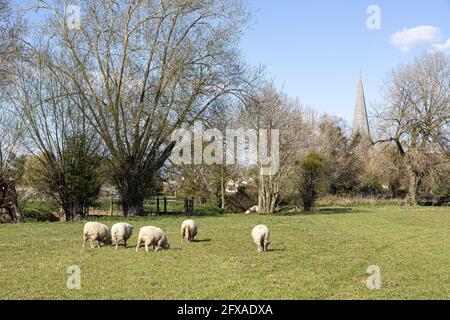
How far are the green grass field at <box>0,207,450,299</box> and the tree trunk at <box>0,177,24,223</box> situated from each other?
33.0ft

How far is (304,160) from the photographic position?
3694cm

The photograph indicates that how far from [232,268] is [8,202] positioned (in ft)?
64.2

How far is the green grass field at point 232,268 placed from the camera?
851 centimetres

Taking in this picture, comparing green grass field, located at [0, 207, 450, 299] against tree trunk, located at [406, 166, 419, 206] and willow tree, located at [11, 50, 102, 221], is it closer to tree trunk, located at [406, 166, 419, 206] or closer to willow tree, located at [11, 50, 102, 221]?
willow tree, located at [11, 50, 102, 221]

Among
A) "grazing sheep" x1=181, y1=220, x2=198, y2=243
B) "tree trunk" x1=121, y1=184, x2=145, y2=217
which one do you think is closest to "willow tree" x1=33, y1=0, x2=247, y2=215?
"tree trunk" x1=121, y1=184, x2=145, y2=217

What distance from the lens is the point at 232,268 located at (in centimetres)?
1078

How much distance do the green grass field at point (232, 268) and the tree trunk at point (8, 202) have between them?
10.1 metres

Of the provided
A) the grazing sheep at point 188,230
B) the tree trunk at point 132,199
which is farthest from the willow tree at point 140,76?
the grazing sheep at point 188,230

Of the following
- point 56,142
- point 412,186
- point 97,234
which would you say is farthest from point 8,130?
point 412,186

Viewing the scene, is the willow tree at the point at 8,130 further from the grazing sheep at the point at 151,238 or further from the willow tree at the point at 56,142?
the grazing sheep at the point at 151,238

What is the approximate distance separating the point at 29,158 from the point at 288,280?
22.4m

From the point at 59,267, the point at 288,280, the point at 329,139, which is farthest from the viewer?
the point at 329,139
